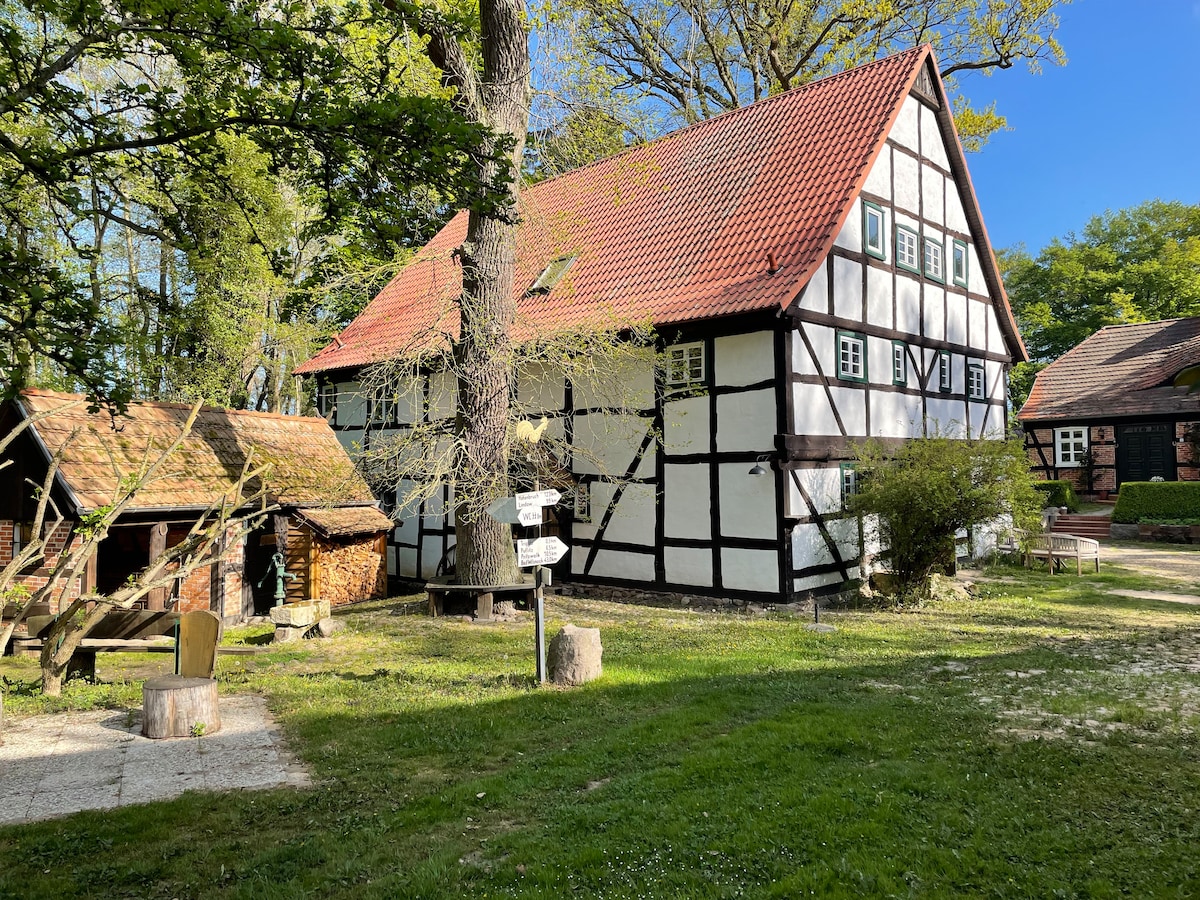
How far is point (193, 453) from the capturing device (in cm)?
1334

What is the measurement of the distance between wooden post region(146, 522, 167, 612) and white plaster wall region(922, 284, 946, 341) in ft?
45.1

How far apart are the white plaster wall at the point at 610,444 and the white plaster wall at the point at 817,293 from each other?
128 inches

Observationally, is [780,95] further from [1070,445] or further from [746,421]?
[1070,445]

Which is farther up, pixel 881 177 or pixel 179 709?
pixel 881 177

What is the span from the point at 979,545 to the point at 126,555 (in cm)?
1680

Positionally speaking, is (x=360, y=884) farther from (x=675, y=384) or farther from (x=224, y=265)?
(x=224, y=265)

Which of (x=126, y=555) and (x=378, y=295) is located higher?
(x=378, y=295)

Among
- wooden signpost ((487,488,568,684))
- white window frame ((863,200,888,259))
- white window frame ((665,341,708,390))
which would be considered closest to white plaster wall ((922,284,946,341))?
white window frame ((863,200,888,259))

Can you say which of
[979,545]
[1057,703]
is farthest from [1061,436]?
[1057,703]

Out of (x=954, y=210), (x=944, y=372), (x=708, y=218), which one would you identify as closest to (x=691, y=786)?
(x=708, y=218)

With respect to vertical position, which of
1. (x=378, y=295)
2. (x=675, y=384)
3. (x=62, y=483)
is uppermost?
(x=378, y=295)

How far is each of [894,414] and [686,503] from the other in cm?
448

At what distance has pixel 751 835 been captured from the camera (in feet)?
14.1

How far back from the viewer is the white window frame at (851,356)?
45.0 feet
